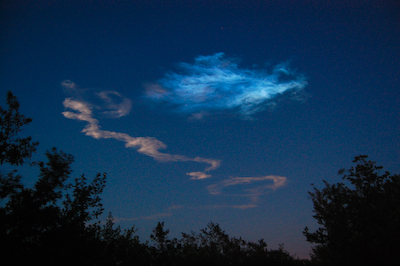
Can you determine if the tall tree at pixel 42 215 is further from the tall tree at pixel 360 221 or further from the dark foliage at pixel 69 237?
the tall tree at pixel 360 221

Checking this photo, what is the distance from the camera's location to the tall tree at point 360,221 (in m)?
12.8

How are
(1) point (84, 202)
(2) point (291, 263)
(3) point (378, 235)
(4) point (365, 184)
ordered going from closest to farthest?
(3) point (378, 235)
(2) point (291, 263)
(1) point (84, 202)
(4) point (365, 184)

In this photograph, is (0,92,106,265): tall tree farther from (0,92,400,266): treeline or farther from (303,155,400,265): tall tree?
(303,155,400,265): tall tree

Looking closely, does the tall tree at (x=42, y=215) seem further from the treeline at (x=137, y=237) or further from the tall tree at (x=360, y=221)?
the tall tree at (x=360, y=221)

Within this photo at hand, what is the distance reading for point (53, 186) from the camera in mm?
15008

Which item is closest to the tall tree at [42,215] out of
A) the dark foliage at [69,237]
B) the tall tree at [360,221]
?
the dark foliage at [69,237]

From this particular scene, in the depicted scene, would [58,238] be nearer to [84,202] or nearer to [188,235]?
[84,202]

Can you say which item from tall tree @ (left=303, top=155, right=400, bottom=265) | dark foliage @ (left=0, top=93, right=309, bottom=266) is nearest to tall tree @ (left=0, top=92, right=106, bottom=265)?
dark foliage @ (left=0, top=93, right=309, bottom=266)

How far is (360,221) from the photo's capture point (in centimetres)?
1414

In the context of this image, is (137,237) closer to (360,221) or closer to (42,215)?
(42,215)

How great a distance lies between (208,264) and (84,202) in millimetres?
8987

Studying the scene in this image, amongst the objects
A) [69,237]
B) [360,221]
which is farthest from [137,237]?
[360,221]

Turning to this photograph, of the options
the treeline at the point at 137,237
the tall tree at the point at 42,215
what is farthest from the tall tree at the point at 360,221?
the tall tree at the point at 42,215

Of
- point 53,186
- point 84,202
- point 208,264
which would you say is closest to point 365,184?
point 208,264
